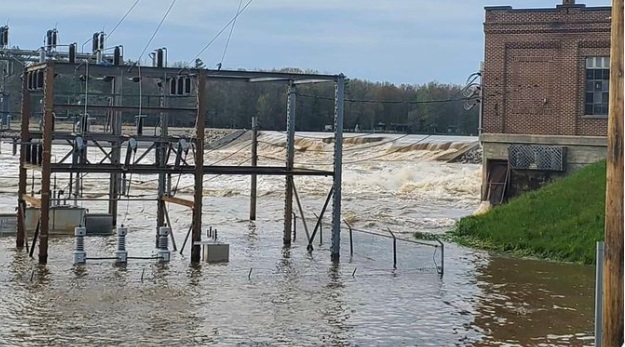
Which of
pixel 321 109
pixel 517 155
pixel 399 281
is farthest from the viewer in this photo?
pixel 321 109

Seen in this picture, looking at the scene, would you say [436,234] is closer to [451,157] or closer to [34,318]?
[34,318]

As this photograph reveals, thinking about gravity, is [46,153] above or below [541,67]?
below

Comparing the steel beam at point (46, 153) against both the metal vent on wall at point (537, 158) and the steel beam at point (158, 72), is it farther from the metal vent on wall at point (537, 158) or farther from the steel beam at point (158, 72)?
the metal vent on wall at point (537, 158)

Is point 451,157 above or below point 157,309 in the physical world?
above

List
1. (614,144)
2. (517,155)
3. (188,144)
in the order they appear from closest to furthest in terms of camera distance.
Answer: (614,144) < (188,144) < (517,155)

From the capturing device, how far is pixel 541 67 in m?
38.2

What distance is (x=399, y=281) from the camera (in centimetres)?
2064

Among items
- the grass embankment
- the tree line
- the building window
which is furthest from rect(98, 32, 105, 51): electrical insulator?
the tree line

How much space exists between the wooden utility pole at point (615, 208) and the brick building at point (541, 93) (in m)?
28.6

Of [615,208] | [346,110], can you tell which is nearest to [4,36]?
[615,208]

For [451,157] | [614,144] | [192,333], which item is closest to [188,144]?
[192,333]

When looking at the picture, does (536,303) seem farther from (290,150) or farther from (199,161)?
(290,150)

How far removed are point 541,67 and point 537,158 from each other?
143 inches

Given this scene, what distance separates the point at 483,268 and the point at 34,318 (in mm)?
11809
